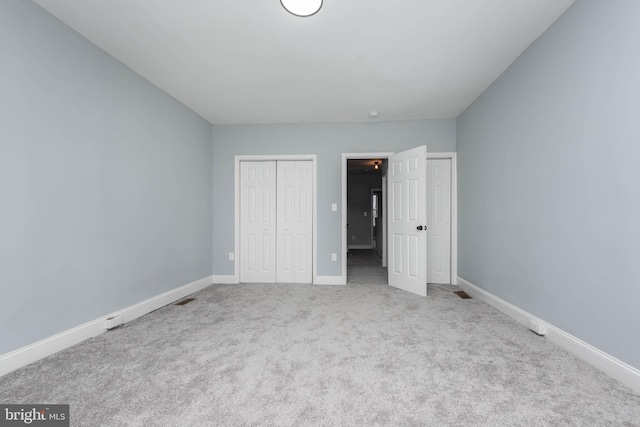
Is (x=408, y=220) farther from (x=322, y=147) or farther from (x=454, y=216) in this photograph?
(x=322, y=147)

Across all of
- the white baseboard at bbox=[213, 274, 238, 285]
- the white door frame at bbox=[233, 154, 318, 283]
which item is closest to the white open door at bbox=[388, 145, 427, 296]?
the white door frame at bbox=[233, 154, 318, 283]

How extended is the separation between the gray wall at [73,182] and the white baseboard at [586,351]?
4.00 metres

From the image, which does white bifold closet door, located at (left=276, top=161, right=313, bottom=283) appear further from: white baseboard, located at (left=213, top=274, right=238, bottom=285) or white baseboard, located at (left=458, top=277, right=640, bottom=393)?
white baseboard, located at (left=458, top=277, right=640, bottom=393)

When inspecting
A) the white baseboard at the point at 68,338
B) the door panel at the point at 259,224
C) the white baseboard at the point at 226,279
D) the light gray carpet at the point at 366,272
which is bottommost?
the light gray carpet at the point at 366,272

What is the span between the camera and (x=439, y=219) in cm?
416

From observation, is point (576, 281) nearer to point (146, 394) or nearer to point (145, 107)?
point (146, 394)

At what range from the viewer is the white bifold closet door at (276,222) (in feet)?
14.3

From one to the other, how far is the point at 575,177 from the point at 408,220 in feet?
6.51

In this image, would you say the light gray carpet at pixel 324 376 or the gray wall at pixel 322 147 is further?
the gray wall at pixel 322 147

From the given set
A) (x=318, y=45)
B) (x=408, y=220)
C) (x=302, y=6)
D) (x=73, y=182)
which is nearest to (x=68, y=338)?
(x=73, y=182)

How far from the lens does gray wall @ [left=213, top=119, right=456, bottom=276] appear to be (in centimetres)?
417

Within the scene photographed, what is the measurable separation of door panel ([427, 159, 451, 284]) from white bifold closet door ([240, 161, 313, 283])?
1.95 m

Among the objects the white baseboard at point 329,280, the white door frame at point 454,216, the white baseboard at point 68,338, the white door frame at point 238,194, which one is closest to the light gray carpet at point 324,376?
the white baseboard at point 68,338

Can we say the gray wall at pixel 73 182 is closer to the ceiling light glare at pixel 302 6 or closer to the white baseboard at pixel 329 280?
the ceiling light glare at pixel 302 6
